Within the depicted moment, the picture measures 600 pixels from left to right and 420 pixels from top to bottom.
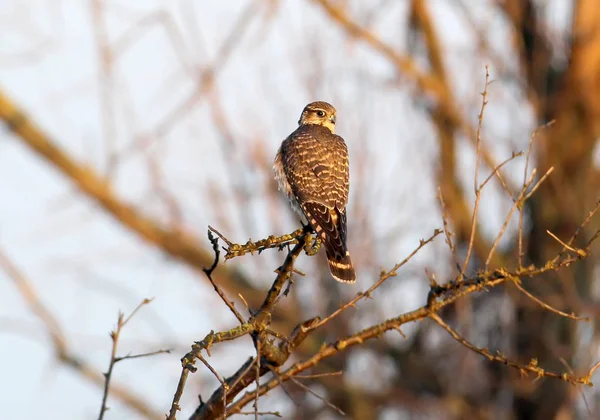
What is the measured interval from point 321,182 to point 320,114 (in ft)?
3.69

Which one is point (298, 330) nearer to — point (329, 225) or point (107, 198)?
point (329, 225)

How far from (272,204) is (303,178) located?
6206 millimetres

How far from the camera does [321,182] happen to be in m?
5.25

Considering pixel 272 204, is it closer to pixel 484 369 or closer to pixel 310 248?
pixel 484 369

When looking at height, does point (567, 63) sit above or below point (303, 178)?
above

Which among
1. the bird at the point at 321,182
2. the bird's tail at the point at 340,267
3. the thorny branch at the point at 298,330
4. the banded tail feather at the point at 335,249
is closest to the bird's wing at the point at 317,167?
the bird at the point at 321,182

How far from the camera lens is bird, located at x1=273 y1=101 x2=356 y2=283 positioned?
15.4 ft

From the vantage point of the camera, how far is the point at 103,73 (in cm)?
1065

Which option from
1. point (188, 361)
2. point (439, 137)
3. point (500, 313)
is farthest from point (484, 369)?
point (188, 361)

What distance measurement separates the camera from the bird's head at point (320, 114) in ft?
20.5

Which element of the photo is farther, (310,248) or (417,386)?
(417,386)

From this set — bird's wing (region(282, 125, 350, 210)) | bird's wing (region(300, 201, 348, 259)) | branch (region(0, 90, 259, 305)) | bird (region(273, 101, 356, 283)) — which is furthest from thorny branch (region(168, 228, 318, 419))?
branch (region(0, 90, 259, 305))

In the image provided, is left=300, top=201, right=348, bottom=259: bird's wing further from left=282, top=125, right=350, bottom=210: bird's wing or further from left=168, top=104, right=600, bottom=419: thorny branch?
left=168, top=104, right=600, bottom=419: thorny branch

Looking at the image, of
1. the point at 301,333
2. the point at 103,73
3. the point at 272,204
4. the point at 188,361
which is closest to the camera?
the point at 188,361
